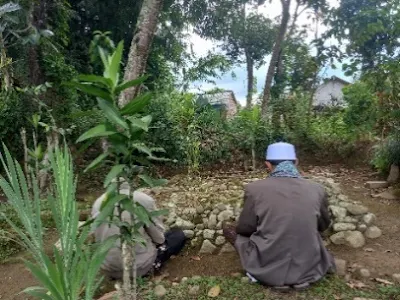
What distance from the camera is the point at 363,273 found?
137 inches

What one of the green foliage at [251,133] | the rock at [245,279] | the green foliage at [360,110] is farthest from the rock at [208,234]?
the green foliage at [360,110]

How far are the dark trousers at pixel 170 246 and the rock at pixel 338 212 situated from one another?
5.13 feet

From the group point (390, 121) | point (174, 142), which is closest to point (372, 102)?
point (390, 121)

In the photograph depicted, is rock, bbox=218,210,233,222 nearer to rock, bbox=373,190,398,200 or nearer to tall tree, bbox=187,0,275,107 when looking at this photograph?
rock, bbox=373,190,398,200

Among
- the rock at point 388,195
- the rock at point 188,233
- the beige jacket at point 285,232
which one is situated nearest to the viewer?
the beige jacket at point 285,232

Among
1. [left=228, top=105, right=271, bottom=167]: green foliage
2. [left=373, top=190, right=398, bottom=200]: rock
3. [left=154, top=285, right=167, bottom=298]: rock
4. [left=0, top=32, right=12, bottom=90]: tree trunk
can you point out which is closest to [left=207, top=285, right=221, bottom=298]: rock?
[left=154, top=285, right=167, bottom=298]: rock

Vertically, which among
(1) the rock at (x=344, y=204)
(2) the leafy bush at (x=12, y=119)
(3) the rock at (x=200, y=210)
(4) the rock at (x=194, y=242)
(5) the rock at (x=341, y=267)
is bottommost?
(5) the rock at (x=341, y=267)

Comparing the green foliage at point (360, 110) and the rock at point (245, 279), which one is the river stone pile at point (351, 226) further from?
the green foliage at point (360, 110)

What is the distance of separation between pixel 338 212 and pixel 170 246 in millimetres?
1763

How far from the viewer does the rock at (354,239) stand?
157 inches

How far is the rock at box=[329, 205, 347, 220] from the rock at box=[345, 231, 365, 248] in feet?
0.78

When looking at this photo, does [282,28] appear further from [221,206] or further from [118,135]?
[118,135]

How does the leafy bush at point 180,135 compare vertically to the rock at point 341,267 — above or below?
above

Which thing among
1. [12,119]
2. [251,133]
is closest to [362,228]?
A: [251,133]
